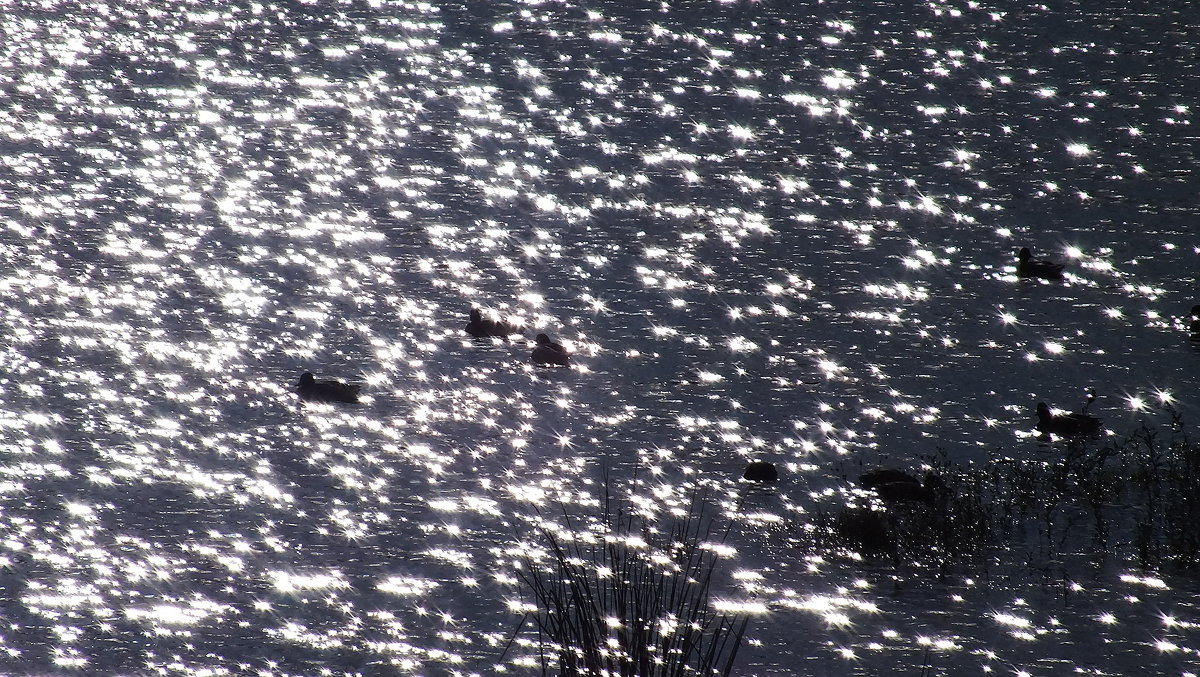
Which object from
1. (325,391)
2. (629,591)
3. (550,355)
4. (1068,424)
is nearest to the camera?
(629,591)

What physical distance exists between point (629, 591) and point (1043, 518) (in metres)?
3.73

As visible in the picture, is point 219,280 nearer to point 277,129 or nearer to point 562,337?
point 562,337

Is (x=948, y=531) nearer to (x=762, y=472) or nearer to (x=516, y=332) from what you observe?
(x=762, y=472)

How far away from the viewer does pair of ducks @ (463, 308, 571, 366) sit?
15.6 m

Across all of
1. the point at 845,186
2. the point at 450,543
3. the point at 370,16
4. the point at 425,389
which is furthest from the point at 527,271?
the point at 370,16

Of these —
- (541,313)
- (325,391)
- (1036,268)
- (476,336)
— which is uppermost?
(1036,268)

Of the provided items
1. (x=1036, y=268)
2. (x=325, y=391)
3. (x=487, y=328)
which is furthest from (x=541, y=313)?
(x=1036, y=268)

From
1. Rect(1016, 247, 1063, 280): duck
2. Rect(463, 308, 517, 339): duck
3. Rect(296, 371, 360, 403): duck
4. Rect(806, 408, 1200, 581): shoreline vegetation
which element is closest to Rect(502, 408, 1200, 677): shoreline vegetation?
Rect(806, 408, 1200, 581): shoreline vegetation

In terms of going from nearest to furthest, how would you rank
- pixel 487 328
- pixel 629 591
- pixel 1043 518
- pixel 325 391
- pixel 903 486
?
pixel 629 591 < pixel 1043 518 < pixel 903 486 < pixel 325 391 < pixel 487 328

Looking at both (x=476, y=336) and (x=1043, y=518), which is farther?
(x=476, y=336)

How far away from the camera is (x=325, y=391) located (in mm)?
14297

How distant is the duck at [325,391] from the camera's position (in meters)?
14.2

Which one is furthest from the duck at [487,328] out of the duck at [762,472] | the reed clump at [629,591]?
the reed clump at [629,591]

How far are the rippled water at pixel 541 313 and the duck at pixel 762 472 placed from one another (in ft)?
0.55
